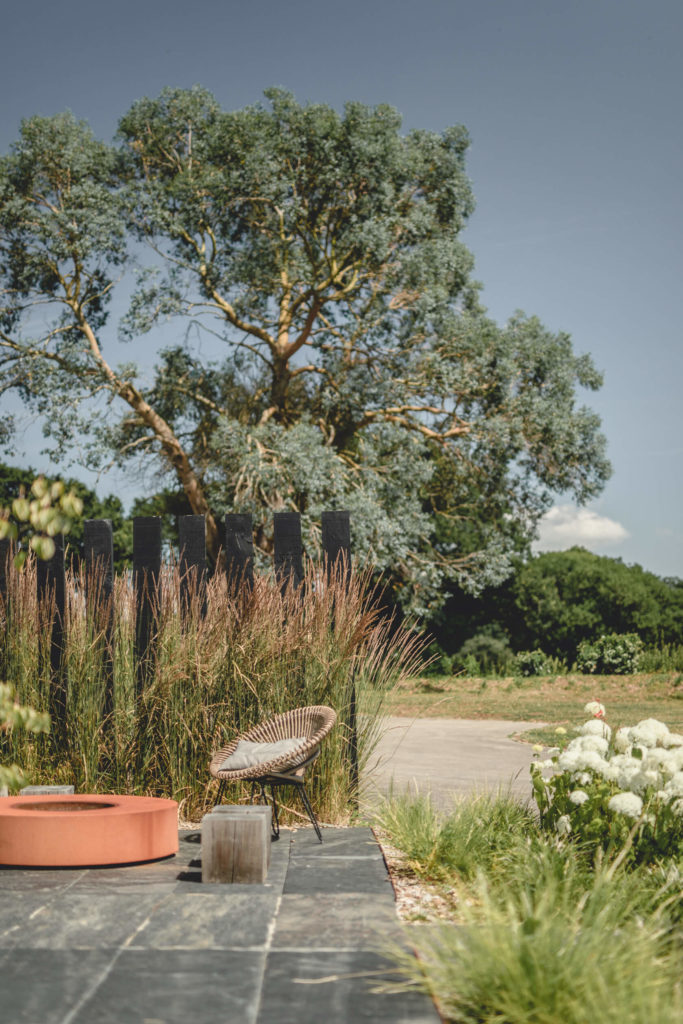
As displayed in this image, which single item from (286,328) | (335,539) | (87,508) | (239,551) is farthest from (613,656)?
(239,551)

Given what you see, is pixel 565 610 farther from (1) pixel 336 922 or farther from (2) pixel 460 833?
(1) pixel 336 922

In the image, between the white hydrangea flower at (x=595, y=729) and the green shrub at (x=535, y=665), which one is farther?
the green shrub at (x=535, y=665)

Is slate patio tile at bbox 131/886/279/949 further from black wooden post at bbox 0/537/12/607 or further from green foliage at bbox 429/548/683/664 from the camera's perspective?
green foliage at bbox 429/548/683/664

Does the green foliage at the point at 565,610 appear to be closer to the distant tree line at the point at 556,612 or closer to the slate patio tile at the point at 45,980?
the distant tree line at the point at 556,612

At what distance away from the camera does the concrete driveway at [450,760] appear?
589 cm

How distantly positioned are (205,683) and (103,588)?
0.85 meters

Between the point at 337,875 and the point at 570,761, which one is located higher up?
the point at 570,761

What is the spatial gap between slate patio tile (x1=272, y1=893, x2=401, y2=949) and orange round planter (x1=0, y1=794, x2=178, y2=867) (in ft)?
2.73

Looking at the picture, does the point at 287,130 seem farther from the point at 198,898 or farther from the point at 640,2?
the point at 198,898

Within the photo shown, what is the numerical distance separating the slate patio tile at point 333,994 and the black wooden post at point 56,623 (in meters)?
2.72

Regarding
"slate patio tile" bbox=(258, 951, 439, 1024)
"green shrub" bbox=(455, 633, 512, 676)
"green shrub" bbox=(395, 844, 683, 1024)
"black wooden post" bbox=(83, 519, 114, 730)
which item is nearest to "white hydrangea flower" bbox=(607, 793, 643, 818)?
"green shrub" bbox=(395, 844, 683, 1024)

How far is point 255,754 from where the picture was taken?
418cm

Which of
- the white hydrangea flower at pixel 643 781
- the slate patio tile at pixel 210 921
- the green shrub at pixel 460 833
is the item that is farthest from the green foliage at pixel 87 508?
the white hydrangea flower at pixel 643 781

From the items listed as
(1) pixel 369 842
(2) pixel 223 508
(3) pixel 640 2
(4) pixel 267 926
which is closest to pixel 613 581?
(2) pixel 223 508
